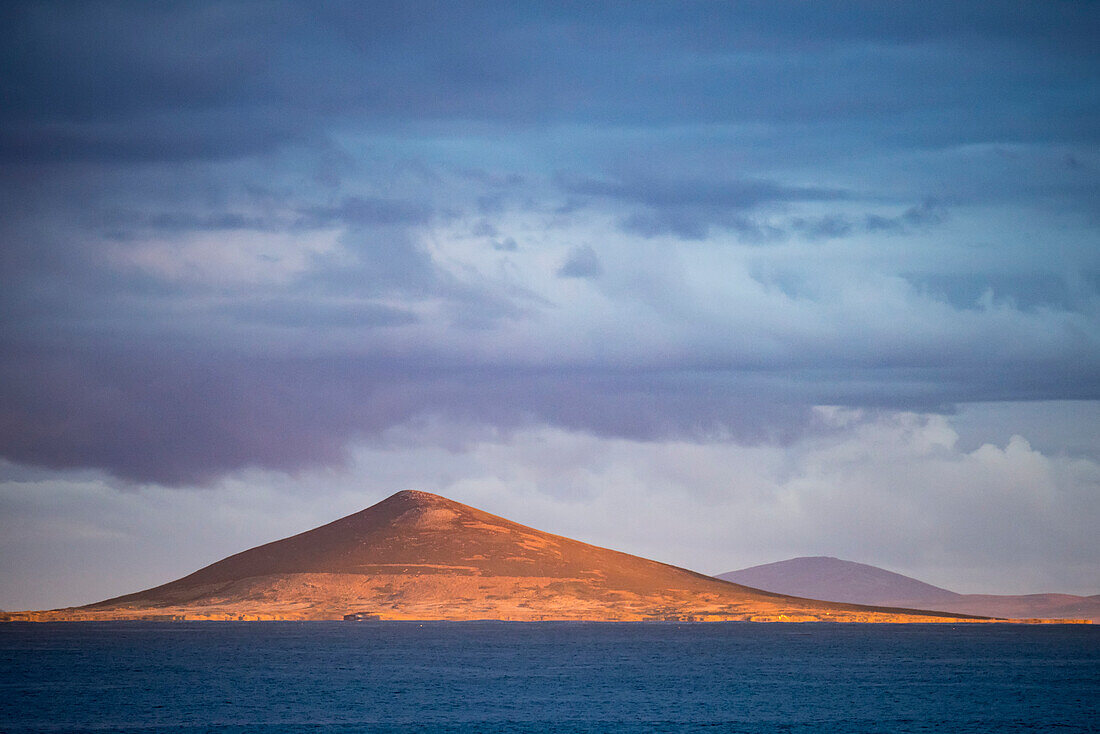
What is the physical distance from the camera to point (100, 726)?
300ft

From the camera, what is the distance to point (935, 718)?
104 m

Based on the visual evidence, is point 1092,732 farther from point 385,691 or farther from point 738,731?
point 385,691

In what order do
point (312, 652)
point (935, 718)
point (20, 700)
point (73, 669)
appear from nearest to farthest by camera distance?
point (935, 718)
point (20, 700)
point (73, 669)
point (312, 652)

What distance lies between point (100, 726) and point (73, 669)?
67774mm

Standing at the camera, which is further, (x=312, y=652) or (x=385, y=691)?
(x=312, y=652)

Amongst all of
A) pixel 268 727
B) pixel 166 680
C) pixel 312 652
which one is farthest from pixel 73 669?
pixel 268 727

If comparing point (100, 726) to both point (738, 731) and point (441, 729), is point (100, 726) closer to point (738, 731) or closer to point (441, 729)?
point (441, 729)

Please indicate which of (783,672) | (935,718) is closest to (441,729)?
(935,718)

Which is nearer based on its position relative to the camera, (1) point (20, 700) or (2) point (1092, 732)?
(2) point (1092, 732)

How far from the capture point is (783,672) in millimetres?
158125

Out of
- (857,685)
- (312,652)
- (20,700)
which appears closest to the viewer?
(20,700)

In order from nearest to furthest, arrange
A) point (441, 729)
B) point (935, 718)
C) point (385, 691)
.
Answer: point (441, 729) → point (935, 718) → point (385, 691)

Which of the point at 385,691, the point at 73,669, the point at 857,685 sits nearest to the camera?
the point at 385,691

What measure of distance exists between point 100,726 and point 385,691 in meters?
34.8
